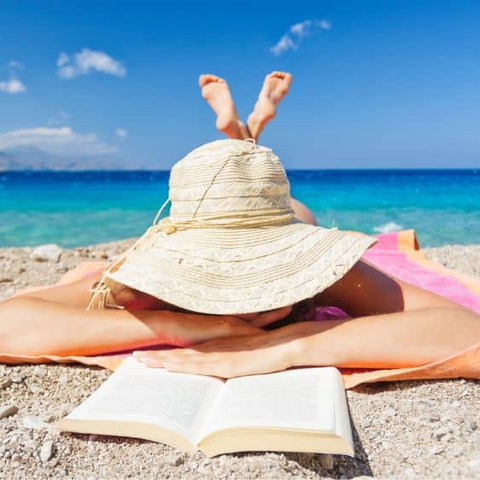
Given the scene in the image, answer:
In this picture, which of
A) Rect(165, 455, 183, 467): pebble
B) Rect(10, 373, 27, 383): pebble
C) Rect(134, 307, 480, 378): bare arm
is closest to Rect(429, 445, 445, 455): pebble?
Rect(134, 307, 480, 378): bare arm

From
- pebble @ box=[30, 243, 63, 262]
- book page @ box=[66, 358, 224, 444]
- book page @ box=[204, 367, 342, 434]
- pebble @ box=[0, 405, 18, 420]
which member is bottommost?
pebble @ box=[30, 243, 63, 262]

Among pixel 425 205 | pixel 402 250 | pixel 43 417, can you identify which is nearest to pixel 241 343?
pixel 43 417

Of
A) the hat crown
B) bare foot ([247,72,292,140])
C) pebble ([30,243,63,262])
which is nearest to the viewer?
the hat crown

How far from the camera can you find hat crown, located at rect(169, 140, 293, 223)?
1750mm

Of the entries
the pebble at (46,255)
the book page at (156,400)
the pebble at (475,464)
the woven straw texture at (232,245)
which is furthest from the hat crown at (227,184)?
the pebble at (46,255)

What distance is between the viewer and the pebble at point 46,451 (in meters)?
1.31

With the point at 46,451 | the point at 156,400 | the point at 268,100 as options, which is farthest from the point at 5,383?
the point at 268,100

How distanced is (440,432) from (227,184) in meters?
0.97

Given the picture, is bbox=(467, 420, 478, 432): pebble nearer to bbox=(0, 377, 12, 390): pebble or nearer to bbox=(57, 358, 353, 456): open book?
bbox=(57, 358, 353, 456): open book

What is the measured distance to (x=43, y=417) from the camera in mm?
1556

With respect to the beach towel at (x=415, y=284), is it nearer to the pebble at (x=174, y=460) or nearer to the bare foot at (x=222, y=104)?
the pebble at (x=174, y=460)

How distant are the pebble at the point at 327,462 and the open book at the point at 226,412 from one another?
79 mm

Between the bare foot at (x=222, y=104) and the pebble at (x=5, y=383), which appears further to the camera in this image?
the bare foot at (x=222, y=104)

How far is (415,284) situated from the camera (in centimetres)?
297
